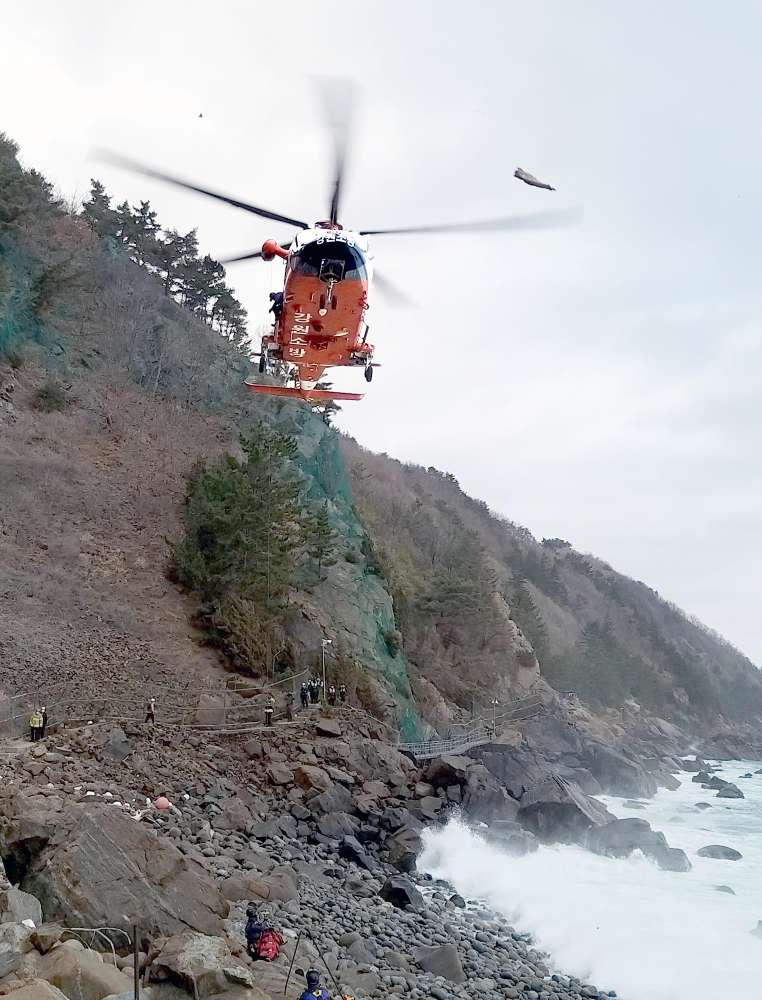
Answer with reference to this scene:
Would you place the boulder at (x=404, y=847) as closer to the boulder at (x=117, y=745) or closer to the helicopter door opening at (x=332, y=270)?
the boulder at (x=117, y=745)

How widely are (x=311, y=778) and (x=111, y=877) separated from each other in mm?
9335

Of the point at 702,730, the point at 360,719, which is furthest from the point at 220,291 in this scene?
the point at 702,730

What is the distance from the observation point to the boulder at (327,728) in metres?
21.5

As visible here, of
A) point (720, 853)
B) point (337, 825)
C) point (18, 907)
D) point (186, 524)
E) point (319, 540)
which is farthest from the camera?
point (319, 540)

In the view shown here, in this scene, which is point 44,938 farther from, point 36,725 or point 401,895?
point 401,895

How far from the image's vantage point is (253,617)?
24.0 metres

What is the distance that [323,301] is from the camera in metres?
14.0

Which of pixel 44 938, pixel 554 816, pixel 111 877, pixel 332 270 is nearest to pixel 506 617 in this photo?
pixel 554 816

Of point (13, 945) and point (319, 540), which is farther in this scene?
point (319, 540)

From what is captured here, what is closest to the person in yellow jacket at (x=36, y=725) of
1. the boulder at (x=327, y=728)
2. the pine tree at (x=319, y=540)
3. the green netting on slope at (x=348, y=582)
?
the boulder at (x=327, y=728)

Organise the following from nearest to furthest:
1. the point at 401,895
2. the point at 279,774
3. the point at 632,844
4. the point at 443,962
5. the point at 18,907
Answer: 1. the point at 18,907
2. the point at 443,962
3. the point at 401,895
4. the point at 279,774
5. the point at 632,844

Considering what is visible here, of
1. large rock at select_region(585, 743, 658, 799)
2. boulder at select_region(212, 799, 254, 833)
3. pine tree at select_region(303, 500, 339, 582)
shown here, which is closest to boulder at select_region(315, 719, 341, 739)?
boulder at select_region(212, 799, 254, 833)

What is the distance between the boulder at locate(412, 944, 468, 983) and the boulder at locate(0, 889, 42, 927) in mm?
6863

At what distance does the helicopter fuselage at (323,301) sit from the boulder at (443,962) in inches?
486
